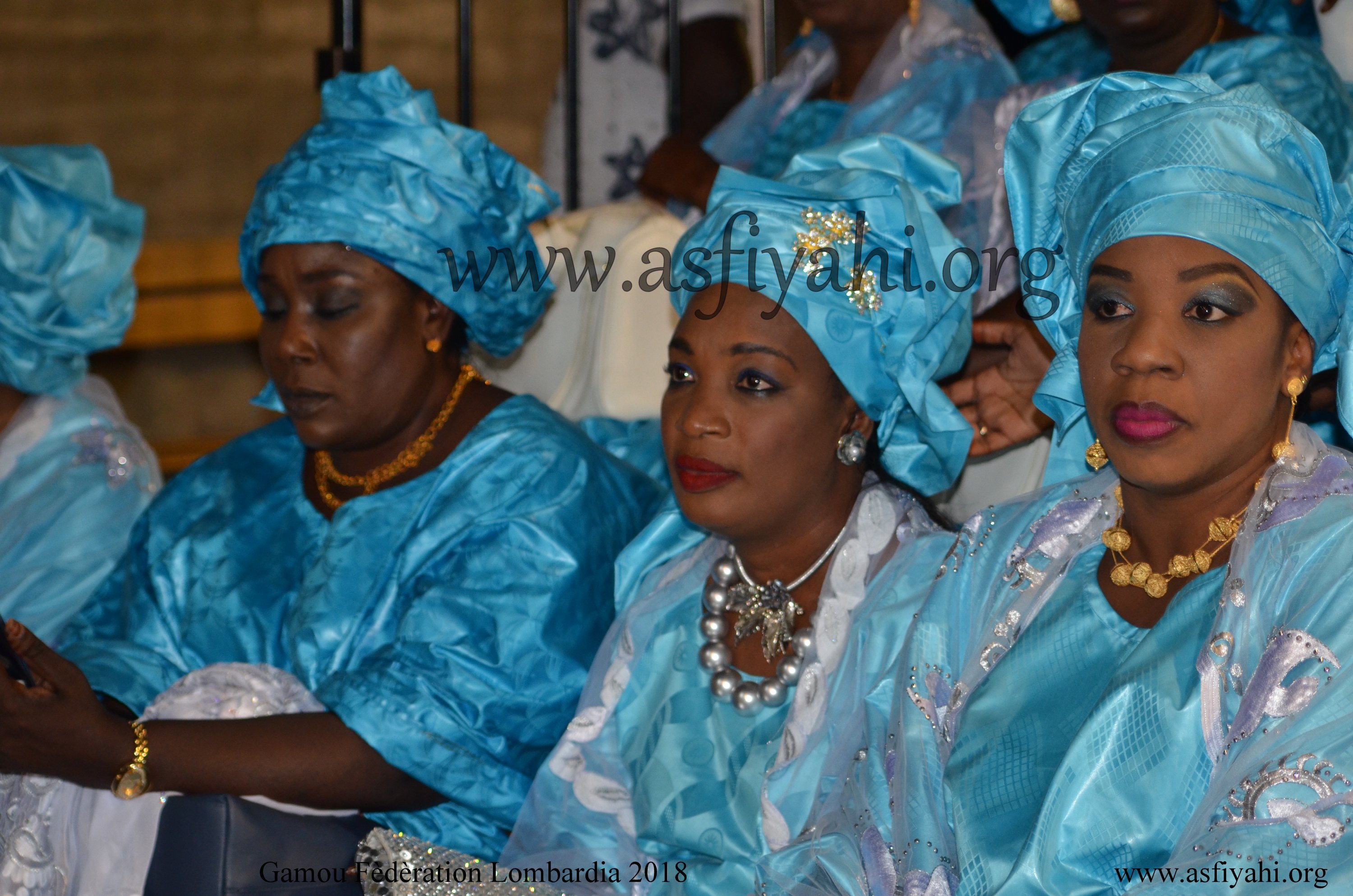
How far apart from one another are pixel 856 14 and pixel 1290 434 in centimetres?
178

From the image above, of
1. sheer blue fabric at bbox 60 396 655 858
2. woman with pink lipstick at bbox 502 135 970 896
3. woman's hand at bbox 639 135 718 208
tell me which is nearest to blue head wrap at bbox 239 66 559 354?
sheer blue fabric at bbox 60 396 655 858

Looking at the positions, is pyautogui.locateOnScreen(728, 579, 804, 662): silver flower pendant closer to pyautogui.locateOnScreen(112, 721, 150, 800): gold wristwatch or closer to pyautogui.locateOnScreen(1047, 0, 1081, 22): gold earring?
pyautogui.locateOnScreen(112, 721, 150, 800): gold wristwatch

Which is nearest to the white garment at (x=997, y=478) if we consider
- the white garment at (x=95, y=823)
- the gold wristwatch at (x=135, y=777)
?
the white garment at (x=95, y=823)

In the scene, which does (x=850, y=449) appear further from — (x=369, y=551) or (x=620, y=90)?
(x=620, y=90)

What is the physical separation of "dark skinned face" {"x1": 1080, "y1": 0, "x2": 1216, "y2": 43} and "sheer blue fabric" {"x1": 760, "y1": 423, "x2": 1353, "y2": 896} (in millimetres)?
1126

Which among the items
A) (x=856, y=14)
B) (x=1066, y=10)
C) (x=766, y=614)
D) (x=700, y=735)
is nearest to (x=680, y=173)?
(x=856, y=14)

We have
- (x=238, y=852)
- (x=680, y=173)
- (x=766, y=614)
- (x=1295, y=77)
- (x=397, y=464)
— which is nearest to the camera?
(x=238, y=852)

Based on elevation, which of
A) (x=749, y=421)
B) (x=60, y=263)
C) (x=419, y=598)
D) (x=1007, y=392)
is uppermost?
(x=749, y=421)

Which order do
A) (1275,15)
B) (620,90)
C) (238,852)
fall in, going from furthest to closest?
(620,90), (1275,15), (238,852)

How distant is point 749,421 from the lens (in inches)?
91.7

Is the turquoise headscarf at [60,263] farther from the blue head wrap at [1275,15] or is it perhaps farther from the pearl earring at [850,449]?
Answer: the blue head wrap at [1275,15]

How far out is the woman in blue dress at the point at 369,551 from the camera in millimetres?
2387

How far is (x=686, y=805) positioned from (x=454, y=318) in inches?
41.8

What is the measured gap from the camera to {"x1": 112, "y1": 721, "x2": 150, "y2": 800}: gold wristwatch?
233 centimetres
